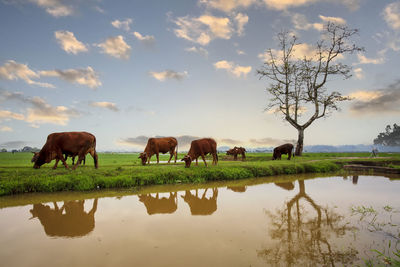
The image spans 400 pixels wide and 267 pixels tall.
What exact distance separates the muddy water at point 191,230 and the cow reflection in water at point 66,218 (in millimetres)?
28

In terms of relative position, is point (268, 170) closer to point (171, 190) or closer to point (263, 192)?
point (263, 192)

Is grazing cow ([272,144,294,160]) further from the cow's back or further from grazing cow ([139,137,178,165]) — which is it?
the cow's back

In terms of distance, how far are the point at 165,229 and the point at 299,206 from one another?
5.04m

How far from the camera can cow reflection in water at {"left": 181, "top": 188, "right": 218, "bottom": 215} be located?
290 inches

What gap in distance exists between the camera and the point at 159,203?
838cm

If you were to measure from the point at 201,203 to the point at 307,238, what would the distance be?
13.9ft

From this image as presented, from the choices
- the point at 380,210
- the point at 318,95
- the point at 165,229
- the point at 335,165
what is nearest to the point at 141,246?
the point at 165,229

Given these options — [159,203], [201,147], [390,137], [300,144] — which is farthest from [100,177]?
[390,137]

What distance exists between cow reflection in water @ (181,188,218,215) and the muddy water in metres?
0.04

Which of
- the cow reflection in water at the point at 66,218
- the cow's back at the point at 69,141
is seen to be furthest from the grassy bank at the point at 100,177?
the cow reflection in water at the point at 66,218

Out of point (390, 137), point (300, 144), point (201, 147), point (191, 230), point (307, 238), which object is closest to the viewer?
point (307, 238)

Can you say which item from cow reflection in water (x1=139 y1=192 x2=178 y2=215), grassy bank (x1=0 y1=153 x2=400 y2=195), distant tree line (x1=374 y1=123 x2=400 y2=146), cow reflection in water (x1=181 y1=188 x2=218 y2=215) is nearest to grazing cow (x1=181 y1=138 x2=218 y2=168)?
grassy bank (x1=0 y1=153 x2=400 y2=195)

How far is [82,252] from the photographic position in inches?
171

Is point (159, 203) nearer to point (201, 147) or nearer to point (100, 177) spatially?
point (100, 177)
